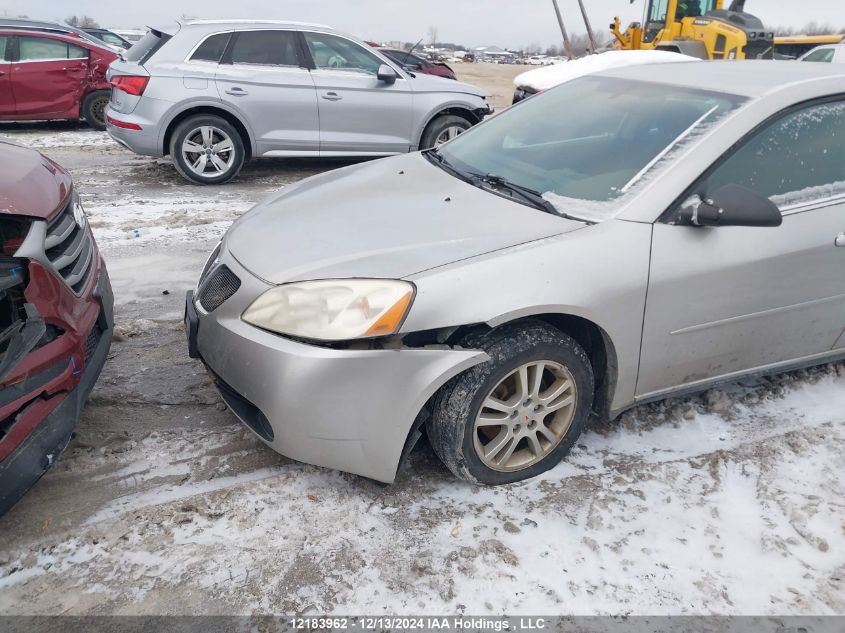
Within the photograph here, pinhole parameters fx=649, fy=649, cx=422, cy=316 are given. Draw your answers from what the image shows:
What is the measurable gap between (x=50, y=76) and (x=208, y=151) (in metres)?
4.44

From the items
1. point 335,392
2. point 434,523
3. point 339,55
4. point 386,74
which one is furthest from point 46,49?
point 434,523

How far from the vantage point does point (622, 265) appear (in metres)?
2.46

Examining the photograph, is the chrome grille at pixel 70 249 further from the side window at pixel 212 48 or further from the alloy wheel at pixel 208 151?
the side window at pixel 212 48

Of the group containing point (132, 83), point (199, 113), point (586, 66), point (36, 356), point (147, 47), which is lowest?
point (36, 356)

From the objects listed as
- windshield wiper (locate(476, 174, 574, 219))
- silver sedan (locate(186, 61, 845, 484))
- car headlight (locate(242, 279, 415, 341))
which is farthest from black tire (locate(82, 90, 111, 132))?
car headlight (locate(242, 279, 415, 341))

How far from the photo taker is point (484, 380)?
2.38 m

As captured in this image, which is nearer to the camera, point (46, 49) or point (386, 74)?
point (386, 74)

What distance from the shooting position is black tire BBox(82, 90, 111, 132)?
10039mm

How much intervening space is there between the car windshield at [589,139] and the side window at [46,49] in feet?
28.1

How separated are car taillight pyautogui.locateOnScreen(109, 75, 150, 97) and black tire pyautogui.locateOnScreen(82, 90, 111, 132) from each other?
3473mm

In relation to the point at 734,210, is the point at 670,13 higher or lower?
higher

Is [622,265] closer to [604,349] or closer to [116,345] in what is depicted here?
[604,349]

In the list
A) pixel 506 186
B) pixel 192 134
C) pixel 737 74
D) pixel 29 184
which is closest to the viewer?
pixel 29 184

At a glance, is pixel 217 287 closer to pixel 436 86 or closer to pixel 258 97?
pixel 258 97
